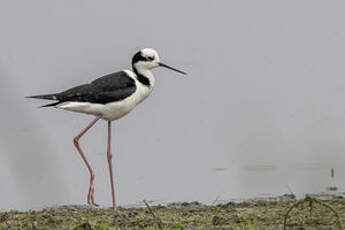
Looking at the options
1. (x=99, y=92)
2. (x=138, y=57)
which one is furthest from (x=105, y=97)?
(x=138, y=57)

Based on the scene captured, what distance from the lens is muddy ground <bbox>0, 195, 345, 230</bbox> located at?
4418mm

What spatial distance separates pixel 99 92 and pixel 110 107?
0.18m

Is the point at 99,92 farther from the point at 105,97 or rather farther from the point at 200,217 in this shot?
the point at 200,217

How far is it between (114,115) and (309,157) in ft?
10.5

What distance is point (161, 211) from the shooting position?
5.59m

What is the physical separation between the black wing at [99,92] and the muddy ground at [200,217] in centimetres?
116

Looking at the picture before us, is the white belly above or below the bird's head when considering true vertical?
below

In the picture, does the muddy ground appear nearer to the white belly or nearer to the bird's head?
the white belly

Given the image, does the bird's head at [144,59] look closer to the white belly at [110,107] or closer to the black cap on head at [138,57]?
the black cap on head at [138,57]

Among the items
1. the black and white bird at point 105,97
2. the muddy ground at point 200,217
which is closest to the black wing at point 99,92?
the black and white bird at point 105,97

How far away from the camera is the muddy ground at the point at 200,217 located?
14.5ft

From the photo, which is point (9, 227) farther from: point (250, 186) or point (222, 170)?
point (222, 170)

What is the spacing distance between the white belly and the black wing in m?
0.04

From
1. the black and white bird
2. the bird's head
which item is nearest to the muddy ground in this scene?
the black and white bird
